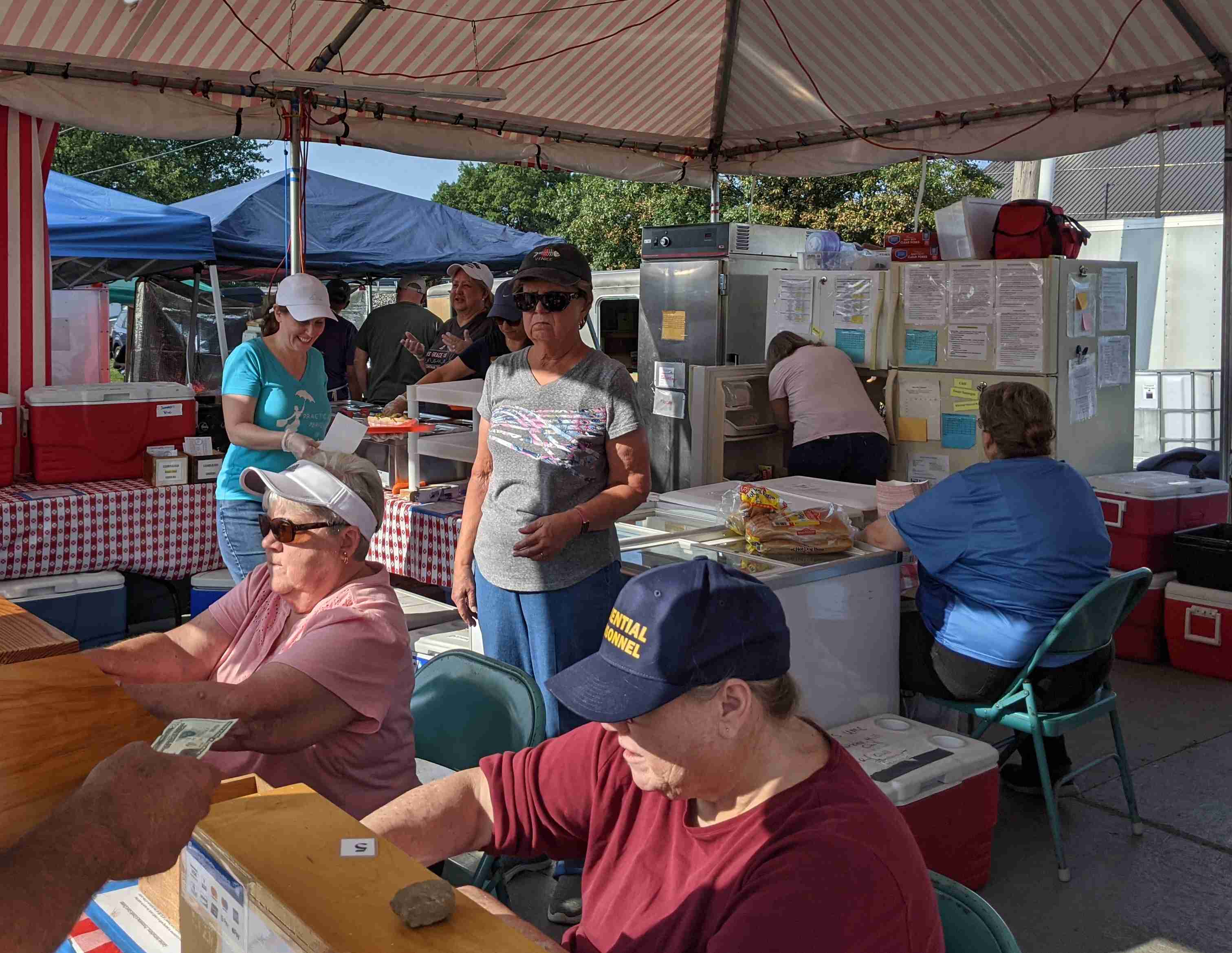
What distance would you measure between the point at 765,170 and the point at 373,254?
5535 millimetres

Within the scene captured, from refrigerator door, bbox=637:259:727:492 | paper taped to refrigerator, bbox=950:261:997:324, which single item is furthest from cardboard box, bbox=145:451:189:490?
paper taped to refrigerator, bbox=950:261:997:324

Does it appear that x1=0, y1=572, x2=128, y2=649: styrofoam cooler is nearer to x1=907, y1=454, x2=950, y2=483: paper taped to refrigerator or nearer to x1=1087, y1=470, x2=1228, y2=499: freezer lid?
x1=907, y1=454, x2=950, y2=483: paper taped to refrigerator

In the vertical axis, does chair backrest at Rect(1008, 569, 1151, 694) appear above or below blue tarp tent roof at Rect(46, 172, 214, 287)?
below

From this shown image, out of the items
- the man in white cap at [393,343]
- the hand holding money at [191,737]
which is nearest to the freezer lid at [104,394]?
the man in white cap at [393,343]

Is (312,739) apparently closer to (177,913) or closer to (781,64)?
(177,913)

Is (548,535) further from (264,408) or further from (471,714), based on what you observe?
(264,408)

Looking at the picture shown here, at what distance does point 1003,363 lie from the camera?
5758 mm

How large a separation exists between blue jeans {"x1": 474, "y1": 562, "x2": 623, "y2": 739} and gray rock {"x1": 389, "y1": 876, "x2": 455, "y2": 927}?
72.6 inches

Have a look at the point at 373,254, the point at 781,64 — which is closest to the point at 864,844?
the point at 781,64

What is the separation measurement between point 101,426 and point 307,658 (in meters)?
4.13

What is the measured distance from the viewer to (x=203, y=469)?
5859 mm

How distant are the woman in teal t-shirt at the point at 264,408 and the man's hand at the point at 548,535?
48.4 inches

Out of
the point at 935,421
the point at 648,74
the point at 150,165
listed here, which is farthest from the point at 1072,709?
the point at 150,165

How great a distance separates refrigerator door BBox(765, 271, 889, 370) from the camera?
20.7 feet
